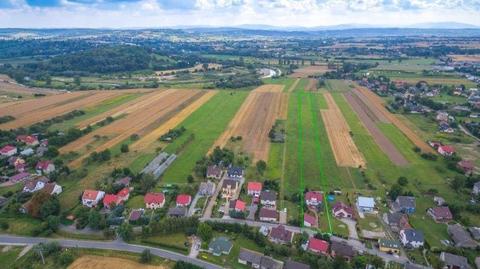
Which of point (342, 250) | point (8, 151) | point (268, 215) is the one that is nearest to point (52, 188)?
point (8, 151)

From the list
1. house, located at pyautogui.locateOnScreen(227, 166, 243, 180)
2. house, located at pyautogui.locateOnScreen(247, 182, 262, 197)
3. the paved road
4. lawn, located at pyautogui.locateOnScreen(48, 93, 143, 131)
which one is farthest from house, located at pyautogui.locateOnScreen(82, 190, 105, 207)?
lawn, located at pyautogui.locateOnScreen(48, 93, 143, 131)

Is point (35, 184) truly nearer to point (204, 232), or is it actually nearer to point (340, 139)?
point (204, 232)

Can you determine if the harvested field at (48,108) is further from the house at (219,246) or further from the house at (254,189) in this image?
the house at (219,246)

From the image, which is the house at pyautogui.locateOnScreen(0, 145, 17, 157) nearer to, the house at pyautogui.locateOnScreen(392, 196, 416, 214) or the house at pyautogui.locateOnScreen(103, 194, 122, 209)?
the house at pyautogui.locateOnScreen(103, 194, 122, 209)

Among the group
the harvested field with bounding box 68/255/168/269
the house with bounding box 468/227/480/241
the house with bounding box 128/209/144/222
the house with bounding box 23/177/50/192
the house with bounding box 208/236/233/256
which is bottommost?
the harvested field with bounding box 68/255/168/269

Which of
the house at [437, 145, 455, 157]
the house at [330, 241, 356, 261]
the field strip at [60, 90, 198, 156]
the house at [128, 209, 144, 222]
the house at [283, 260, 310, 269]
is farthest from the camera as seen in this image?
the field strip at [60, 90, 198, 156]

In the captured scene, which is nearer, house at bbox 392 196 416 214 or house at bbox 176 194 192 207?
house at bbox 392 196 416 214
